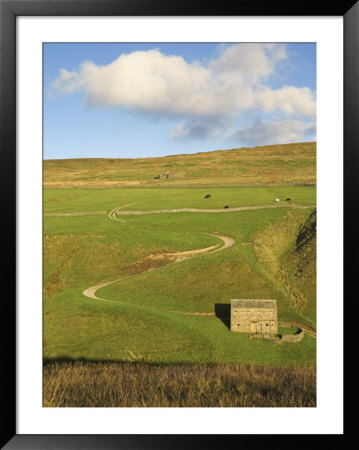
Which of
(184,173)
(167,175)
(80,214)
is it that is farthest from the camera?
(167,175)

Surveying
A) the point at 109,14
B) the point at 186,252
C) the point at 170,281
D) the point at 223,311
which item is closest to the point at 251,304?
the point at 223,311

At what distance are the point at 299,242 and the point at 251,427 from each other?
46.6ft

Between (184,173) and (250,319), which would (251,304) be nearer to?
(250,319)

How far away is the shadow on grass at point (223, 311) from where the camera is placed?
12453 millimetres

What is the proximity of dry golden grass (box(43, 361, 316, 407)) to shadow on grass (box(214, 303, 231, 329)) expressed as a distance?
7.18 m

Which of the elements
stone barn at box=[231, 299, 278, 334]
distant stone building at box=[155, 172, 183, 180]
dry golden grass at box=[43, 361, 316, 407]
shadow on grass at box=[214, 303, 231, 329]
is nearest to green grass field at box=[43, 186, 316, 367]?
shadow on grass at box=[214, 303, 231, 329]

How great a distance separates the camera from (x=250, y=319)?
37.7 ft

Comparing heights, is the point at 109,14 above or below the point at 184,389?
above

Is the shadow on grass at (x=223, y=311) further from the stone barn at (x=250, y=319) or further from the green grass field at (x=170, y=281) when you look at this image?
the stone barn at (x=250, y=319)

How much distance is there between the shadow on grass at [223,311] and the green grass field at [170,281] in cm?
10

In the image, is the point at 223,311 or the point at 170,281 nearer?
the point at 223,311

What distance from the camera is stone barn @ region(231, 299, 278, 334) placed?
37.6ft

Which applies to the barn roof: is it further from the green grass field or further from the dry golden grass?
the dry golden grass

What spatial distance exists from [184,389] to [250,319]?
23.6 feet
